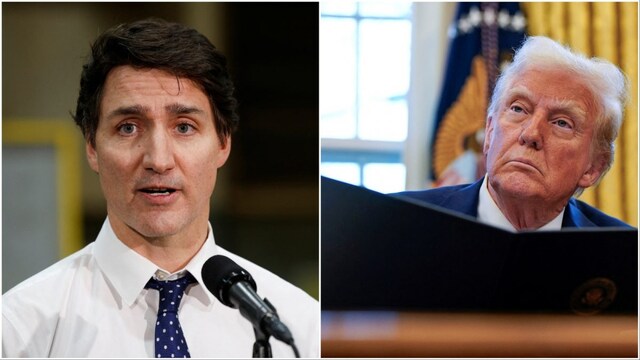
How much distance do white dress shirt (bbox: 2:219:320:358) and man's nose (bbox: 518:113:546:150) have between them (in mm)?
760

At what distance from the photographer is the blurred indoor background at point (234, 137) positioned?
2.55m

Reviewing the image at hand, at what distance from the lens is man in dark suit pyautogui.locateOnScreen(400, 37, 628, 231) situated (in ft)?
8.82

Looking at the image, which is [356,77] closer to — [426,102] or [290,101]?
[426,102]

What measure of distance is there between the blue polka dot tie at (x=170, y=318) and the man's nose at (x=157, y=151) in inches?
11.8

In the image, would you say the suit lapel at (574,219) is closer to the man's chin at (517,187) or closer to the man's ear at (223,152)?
the man's chin at (517,187)

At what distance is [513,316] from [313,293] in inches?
22.2

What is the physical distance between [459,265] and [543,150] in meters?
0.59

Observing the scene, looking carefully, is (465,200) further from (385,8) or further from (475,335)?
(385,8)

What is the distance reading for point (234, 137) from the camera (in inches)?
103

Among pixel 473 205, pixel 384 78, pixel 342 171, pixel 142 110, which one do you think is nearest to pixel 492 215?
pixel 473 205

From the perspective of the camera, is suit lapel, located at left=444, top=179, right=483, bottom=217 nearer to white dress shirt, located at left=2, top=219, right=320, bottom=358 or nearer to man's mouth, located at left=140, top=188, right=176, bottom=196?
white dress shirt, located at left=2, top=219, right=320, bottom=358

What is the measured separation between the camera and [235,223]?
2.62 meters

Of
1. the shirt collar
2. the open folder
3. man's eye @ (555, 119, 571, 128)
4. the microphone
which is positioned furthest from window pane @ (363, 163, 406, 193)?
the microphone

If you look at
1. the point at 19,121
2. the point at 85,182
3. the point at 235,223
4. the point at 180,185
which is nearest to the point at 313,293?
the point at 235,223
